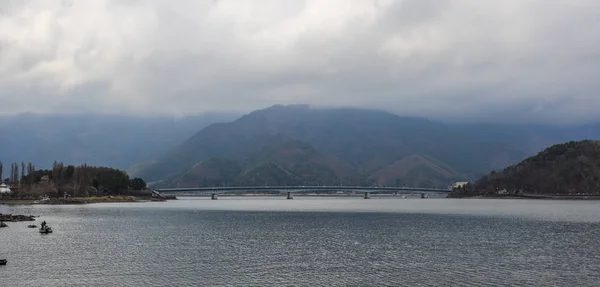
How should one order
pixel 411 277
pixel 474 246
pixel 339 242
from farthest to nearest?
1. pixel 339 242
2. pixel 474 246
3. pixel 411 277

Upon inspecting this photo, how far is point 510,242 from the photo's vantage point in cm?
9956

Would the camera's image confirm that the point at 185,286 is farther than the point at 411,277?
No

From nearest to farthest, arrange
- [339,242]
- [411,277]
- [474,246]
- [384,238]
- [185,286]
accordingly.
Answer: [185,286] < [411,277] < [474,246] < [339,242] < [384,238]

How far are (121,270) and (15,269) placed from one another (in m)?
13.1

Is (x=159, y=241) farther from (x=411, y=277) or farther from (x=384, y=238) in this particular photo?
(x=411, y=277)

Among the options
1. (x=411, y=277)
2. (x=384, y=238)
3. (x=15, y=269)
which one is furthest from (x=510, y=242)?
(x=15, y=269)

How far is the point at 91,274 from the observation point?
66.2 meters

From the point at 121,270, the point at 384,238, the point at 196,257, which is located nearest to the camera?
the point at 121,270

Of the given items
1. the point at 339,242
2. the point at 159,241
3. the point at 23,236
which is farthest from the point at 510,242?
the point at 23,236

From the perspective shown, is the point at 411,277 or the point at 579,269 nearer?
the point at 411,277

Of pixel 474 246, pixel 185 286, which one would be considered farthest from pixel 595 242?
pixel 185 286

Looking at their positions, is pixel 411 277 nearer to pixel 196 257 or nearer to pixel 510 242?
pixel 196 257

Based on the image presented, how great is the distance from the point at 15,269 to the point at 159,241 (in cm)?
3447

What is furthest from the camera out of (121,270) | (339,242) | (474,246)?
(339,242)
